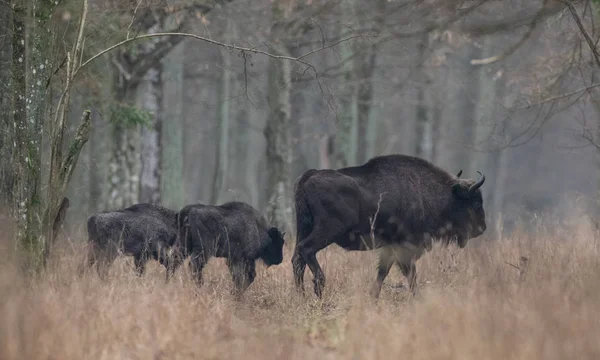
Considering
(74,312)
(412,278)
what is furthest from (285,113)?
(74,312)

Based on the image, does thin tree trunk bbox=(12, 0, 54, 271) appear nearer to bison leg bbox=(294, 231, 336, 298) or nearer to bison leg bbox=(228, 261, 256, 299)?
bison leg bbox=(228, 261, 256, 299)

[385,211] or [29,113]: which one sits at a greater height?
[29,113]

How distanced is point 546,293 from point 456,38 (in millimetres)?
9400

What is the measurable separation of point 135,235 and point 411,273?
13.1ft

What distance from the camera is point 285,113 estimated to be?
20.0m

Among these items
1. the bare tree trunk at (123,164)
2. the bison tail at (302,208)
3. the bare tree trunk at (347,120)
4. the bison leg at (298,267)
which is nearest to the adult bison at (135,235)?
the bison leg at (298,267)

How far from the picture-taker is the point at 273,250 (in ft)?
41.2

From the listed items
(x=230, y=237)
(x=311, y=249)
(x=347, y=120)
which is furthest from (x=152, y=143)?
(x=311, y=249)

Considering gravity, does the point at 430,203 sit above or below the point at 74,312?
above

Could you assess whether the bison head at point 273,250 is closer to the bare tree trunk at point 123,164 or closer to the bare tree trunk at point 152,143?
the bare tree trunk at point 123,164

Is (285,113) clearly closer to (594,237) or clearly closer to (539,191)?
(594,237)

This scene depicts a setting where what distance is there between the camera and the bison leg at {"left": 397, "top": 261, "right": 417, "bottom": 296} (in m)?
11.0

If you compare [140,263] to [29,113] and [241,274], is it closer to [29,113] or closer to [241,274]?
[241,274]

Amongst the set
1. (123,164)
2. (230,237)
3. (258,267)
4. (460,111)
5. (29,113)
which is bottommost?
(258,267)
